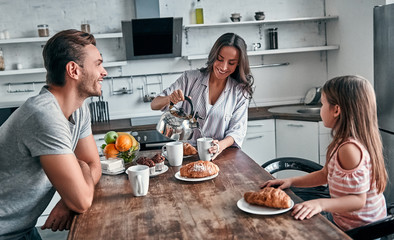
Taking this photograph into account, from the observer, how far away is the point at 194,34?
4.32 meters

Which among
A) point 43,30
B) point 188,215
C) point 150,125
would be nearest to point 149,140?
point 150,125

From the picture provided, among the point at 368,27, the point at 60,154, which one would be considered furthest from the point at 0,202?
the point at 368,27

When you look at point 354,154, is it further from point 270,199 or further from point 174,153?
point 174,153

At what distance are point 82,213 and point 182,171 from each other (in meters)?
0.48

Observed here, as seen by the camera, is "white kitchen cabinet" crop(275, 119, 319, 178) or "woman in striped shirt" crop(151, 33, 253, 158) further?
"white kitchen cabinet" crop(275, 119, 319, 178)

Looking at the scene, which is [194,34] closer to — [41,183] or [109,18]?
[109,18]

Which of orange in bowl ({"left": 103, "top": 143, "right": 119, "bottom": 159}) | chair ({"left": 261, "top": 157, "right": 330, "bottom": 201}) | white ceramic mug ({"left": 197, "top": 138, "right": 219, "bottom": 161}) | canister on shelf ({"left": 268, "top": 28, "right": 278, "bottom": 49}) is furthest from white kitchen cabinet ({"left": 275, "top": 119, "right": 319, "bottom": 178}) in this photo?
orange in bowl ({"left": 103, "top": 143, "right": 119, "bottom": 159})

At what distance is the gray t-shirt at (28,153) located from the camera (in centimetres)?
146

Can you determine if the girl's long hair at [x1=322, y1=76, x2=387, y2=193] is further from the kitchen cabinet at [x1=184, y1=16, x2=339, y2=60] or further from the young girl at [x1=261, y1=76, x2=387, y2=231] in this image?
the kitchen cabinet at [x1=184, y1=16, x2=339, y2=60]

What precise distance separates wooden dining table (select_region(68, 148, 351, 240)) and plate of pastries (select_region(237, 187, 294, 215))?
0.7 inches

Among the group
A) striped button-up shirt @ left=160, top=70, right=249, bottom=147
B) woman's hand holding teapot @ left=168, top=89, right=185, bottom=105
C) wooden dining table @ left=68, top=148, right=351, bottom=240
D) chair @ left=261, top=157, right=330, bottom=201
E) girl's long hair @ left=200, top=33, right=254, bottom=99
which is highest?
girl's long hair @ left=200, top=33, right=254, bottom=99

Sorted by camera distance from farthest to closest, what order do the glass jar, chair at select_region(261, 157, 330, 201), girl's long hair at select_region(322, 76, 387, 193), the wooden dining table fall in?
the glass jar
chair at select_region(261, 157, 330, 201)
girl's long hair at select_region(322, 76, 387, 193)
the wooden dining table

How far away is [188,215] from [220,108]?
1246mm

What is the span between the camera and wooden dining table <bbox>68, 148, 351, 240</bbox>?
1.21 metres
